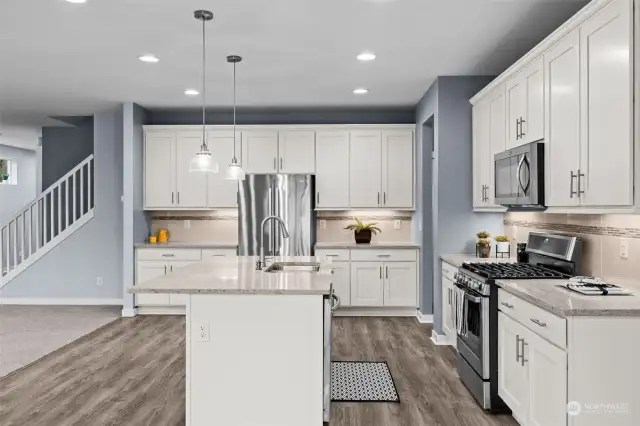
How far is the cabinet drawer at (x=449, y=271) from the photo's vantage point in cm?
465

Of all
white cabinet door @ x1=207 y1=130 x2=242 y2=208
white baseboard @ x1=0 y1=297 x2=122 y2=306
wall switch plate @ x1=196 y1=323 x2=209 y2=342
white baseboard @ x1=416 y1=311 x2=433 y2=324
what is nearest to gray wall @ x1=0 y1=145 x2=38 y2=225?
white baseboard @ x1=0 y1=297 x2=122 y2=306

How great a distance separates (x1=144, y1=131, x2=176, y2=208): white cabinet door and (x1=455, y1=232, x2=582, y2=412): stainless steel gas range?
13.9 feet

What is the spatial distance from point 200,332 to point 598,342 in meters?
2.06

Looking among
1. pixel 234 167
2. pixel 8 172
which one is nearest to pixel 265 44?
pixel 234 167

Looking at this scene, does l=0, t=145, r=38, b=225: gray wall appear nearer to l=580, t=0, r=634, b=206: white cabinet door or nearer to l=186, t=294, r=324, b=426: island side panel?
l=186, t=294, r=324, b=426: island side panel

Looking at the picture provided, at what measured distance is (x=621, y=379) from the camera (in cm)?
234

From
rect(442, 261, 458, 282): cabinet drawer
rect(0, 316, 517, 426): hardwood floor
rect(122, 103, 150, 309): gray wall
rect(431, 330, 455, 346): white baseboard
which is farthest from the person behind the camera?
rect(122, 103, 150, 309): gray wall

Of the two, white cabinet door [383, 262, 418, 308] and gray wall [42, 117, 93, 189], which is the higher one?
gray wall [42, 117, 93, 189]

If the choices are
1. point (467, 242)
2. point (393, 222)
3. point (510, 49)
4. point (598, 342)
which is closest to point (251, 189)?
point (393, 222)

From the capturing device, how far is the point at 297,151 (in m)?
6.71

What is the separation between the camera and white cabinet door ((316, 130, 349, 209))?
6.70 meters

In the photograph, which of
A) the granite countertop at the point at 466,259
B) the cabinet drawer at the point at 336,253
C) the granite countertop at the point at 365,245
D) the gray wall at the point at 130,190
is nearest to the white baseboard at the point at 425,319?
the granite countertop at the point at 365,245

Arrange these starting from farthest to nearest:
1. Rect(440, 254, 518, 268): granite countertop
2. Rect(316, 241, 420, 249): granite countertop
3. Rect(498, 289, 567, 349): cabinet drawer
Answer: Rect(316, 241, 420, 249): granite countertop
Rect(440, 254, 518, 268): granite countertop
Rect(498, 289, 567, 349): cabinet drawer

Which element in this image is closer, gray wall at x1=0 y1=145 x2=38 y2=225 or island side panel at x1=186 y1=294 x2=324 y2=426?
island side panel at x1=186 y1=294 x2=324 y2=426
